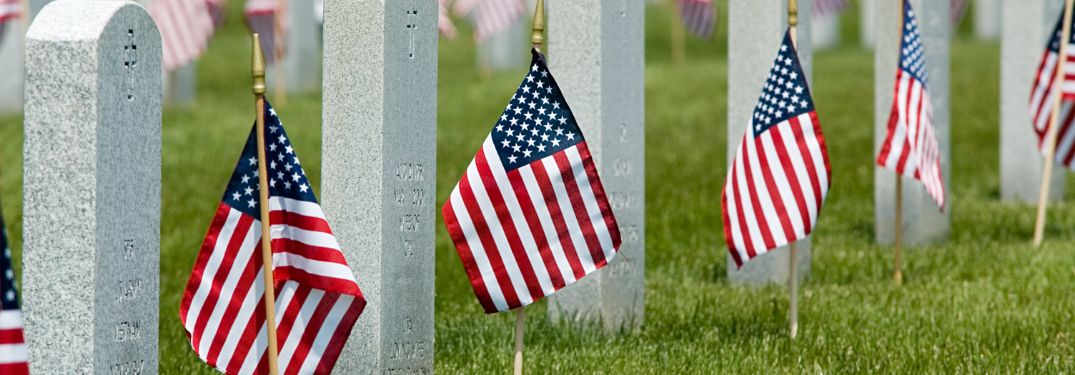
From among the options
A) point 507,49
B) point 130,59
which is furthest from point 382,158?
point 507,49

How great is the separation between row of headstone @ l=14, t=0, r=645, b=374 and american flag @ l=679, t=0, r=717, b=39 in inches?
607

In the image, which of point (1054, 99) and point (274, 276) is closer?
point (274, 276)

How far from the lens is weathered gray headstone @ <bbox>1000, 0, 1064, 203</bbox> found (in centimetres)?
1335

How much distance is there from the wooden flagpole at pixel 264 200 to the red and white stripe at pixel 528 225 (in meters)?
0.91

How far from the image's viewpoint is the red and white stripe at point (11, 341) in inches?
183

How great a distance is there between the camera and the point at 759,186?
316 inches

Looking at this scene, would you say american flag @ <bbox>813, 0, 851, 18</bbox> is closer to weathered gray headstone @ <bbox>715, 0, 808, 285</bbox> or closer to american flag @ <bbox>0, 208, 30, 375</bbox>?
weathered gray headstone @ <bbox>715, 0, 808, 285</bbox>

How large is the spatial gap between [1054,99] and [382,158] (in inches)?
247

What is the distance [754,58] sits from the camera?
9922 millimetres

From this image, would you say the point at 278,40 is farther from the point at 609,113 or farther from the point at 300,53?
the point at 609,113

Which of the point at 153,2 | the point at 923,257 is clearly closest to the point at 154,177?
the point at 923,257

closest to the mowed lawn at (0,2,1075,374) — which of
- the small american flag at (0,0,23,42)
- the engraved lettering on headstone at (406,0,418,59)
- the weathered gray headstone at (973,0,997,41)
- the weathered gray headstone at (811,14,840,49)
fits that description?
the small american flag at (0,0,23,42)

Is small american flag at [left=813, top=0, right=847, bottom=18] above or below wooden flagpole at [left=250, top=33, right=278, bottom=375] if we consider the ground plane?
above

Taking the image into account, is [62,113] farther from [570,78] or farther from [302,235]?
[570,78]
